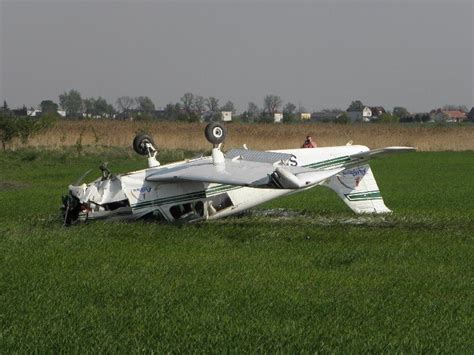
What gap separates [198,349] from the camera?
8.14m

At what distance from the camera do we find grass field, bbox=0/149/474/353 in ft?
28.1

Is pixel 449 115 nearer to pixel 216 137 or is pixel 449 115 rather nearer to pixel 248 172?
pixel 216 137

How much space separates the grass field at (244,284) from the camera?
856 cm

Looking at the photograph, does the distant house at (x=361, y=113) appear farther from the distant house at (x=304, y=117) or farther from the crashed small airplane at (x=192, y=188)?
the crashed small airplane at (x=192, y=188)

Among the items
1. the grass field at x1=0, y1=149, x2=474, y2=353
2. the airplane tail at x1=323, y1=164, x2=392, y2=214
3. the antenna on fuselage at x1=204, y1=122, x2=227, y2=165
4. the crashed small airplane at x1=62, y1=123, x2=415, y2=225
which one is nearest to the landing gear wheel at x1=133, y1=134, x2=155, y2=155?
the crashed small airplane at x1=62, y1=123, x2=415, y2=225

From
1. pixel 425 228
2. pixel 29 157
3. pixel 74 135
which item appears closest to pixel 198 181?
pixel 425 228

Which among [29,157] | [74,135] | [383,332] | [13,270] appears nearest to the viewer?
[383,332]

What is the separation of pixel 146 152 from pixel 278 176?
217 inches

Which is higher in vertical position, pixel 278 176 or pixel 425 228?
pixel 278 176

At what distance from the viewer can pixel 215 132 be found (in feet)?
58.2

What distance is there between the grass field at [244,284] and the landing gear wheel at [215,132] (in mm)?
1827

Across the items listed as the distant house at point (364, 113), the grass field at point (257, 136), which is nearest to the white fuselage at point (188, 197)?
the grass field at point (257, 136)

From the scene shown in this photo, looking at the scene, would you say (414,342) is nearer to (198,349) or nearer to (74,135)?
(198,349)

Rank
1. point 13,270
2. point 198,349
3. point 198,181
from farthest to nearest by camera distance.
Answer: point 198,181, point 13,270, point 198,349
